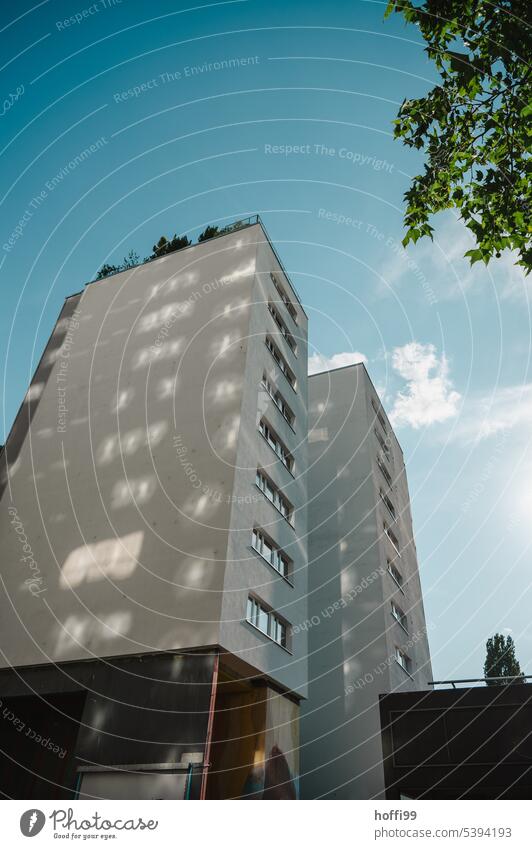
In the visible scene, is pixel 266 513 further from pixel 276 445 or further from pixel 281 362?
pixel 281 362

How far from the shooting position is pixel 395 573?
3148 centimetres

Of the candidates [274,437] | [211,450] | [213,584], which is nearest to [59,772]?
[213,584]

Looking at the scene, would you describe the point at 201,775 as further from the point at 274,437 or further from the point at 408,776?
the point at 274,437

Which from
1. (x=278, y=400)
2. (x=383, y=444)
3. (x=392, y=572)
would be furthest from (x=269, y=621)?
(x=383, y=444)

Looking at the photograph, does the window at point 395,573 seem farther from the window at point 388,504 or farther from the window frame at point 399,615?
the window at point 388,504

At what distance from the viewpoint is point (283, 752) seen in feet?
54.5

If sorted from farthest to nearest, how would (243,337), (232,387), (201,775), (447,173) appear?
(243,337) < (232,387) < (201,775) < (447,173)

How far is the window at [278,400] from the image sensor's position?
73.6 feet

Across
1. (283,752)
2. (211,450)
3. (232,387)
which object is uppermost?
(232,387)

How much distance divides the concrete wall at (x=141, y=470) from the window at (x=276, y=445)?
1400mm

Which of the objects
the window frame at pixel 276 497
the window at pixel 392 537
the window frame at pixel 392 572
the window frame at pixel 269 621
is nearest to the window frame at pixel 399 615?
the window frame at pixel 392 572

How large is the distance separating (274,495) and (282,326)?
886 centimetres

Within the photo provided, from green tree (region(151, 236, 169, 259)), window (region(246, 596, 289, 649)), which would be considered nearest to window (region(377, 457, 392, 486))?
window (region(246, 596, 289, 649))

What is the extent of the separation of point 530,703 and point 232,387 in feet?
48.8
